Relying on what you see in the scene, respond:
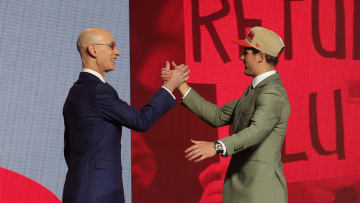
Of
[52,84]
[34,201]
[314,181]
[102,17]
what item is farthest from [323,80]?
[34,201]

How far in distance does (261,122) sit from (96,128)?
72cm

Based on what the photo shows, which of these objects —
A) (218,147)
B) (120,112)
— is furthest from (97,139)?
(218,147)

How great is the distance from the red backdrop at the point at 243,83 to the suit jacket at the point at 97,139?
1.88 metres

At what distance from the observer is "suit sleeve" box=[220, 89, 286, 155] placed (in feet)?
7.22

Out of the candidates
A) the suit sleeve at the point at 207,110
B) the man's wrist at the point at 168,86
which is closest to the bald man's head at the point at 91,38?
the man's wrist at the point at 168,86

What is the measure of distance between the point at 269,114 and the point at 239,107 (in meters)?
0.24

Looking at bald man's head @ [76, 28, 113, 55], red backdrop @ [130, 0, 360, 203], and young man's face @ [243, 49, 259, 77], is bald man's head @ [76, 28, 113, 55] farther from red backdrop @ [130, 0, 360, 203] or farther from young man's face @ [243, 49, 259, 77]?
red backdrop @ [130, 0, 360, 203]

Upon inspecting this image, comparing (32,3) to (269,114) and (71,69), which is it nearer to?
(71,69)

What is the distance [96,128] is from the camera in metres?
2.21

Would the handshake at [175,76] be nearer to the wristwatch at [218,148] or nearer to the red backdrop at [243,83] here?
the wristwatch at [218,148]

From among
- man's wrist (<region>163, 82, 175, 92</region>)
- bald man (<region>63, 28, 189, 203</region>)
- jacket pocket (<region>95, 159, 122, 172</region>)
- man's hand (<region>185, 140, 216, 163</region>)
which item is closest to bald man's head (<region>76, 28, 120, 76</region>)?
bald man (<region>63, 28, 189, 203</region>)

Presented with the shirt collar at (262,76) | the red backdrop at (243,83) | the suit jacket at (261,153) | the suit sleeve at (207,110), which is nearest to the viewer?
the suit jacket at (261,153)

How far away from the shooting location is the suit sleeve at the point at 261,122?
2201 mm

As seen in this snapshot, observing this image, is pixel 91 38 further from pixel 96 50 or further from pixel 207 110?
pixel 207 110
